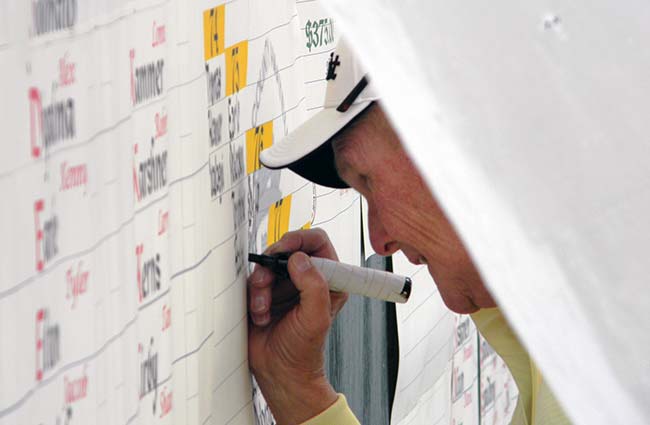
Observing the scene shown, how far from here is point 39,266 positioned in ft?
2.12

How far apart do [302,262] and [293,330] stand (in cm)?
9

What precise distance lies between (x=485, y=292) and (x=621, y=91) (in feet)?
2.88

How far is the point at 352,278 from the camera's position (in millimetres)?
1356

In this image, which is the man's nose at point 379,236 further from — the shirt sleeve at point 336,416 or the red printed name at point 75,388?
the red printed name at point 75,388

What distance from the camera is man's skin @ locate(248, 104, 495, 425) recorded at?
1255 millimetres

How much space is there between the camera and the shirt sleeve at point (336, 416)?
4.53 feet

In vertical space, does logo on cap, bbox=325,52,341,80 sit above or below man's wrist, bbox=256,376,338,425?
above

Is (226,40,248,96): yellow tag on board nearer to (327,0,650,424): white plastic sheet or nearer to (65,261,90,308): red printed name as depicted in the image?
(65,261,90,308): red printed name

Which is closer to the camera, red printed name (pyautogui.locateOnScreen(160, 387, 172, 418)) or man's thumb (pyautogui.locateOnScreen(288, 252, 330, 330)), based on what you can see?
red printed name (pyautogui.locateOnScreen(160, 387, 172, 418))

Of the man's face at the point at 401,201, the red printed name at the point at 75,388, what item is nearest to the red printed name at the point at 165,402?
the red printed name at the point at 75,388

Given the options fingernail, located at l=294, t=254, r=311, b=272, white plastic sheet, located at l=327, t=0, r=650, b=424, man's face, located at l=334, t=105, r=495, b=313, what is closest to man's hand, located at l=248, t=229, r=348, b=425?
fingernail, located at l=294, t=254, r=311, b=272

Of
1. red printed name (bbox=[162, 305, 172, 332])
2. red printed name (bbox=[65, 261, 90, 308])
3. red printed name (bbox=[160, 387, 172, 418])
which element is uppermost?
red printed name (bbox=[65, 261, 90, 308])

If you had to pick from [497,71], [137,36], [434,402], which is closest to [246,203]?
[137,36]

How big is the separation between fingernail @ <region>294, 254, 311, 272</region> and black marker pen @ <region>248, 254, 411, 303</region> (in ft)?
0.05
